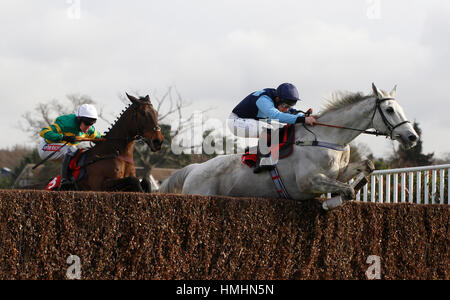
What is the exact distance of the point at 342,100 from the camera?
23.9 feet

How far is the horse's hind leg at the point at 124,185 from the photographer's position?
7258 mm

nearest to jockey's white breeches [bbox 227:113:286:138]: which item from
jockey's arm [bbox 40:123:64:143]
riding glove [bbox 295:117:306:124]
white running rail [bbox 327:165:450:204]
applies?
riding glove [bbox 295:117:306:124]

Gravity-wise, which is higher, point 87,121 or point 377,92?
point 377,92

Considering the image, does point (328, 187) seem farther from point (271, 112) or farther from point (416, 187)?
point (416, 187)

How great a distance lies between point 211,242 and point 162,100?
2937cm

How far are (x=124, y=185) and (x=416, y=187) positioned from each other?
481 cm

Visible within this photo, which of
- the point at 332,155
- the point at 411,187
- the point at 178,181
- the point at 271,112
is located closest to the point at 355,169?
the point at 332,155

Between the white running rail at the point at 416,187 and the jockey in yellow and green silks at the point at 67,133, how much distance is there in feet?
15.7

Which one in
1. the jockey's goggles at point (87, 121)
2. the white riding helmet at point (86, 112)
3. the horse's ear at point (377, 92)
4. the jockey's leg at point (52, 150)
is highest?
the horse's ear at point (377, 92)

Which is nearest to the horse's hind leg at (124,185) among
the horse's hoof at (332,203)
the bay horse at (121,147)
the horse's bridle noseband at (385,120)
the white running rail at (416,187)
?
the bay horse at (121,147)

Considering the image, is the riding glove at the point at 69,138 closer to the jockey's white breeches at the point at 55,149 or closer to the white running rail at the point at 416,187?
the jockey's white breeches at the point at 55,149

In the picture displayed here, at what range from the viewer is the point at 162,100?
1363 inches

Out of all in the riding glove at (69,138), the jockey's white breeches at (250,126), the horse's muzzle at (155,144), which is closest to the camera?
the jockey's white breeches at (250,126)
